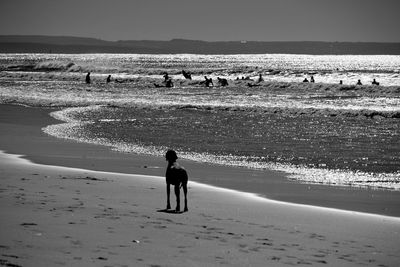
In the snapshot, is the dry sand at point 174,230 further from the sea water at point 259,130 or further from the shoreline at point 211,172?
the sea water at point 259,130

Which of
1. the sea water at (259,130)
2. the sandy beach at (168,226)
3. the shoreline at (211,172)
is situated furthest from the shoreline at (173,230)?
the sea water at (259,130)

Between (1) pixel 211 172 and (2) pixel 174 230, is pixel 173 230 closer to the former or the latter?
(2) pixel 174 230

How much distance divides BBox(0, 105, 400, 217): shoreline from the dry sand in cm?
72

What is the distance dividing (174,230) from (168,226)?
23 centimetres

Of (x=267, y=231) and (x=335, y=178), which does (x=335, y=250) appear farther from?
(x=335, y=178)

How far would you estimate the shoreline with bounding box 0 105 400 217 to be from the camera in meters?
11.5

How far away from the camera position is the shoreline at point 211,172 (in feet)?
37.6

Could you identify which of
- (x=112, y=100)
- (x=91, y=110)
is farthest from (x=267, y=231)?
(x=112, y=100)

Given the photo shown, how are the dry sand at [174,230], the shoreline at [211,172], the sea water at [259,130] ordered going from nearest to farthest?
the dry sand at [174,230]
the shoreline at [211,172]
the sea water at [259,130]

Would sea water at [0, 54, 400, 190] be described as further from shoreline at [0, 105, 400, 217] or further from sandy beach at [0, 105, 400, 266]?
sandy beach at [0, 105, 400, 266]

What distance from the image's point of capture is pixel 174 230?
8.74m

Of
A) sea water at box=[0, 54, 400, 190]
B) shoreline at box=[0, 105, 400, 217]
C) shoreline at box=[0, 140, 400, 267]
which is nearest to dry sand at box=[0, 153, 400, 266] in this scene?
shoreline at box=[0, 140, 400, 267]

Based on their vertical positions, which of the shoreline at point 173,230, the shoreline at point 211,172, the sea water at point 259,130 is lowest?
the shoreline at point 173,230

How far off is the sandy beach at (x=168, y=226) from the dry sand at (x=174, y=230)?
1cm
